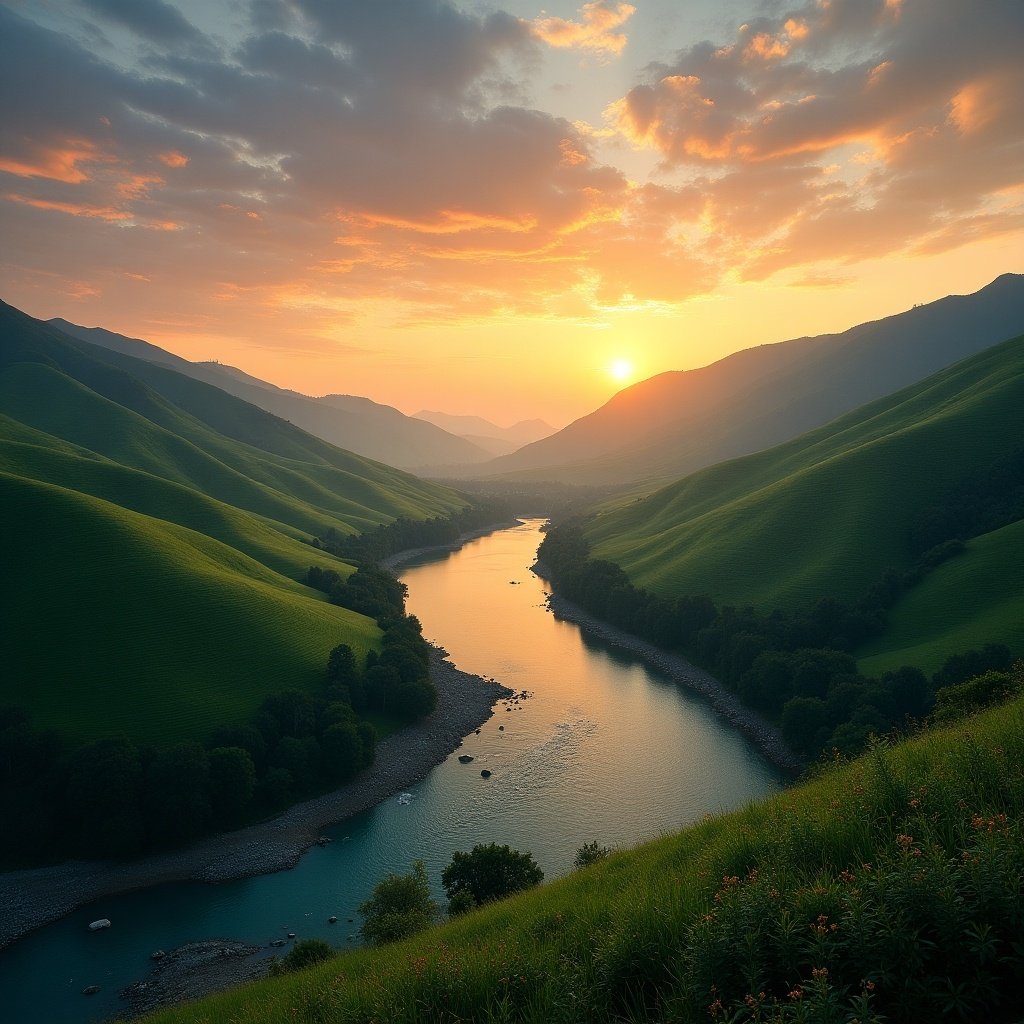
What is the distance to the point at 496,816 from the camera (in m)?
59.0

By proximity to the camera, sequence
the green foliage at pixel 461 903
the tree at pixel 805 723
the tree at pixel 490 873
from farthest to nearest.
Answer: the tree at pixel 805 723, the tree at pixel 490 873, the green foliage at pixel 461 903

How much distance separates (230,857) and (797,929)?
196ft

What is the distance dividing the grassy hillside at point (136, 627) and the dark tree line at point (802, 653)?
45809mm

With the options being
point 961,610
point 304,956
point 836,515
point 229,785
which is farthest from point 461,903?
point 836,515

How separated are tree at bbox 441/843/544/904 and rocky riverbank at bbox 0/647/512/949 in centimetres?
1912

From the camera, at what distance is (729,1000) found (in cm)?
846

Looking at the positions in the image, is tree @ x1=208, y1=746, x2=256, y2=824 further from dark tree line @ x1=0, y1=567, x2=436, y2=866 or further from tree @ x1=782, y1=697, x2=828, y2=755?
tree @ x1=782, y1=697, x2=828, y2=755

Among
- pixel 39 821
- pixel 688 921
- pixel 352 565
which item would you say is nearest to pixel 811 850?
pixel 688 921

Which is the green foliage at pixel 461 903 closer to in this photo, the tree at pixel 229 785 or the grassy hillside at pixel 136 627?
the tree at pixel 229 785

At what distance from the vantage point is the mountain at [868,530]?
8575 centimetres

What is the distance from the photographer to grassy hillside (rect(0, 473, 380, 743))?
67562 millimetres

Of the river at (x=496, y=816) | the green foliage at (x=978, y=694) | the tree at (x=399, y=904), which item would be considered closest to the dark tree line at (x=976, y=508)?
the river at (x=496, y=816)

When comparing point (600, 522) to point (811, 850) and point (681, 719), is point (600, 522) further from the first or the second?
point (811, 850)

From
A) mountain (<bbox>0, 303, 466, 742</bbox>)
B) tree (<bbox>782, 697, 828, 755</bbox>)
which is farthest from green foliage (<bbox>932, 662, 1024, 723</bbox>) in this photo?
mountain (<bbox>0, 303, 466, 742</bbox>)
